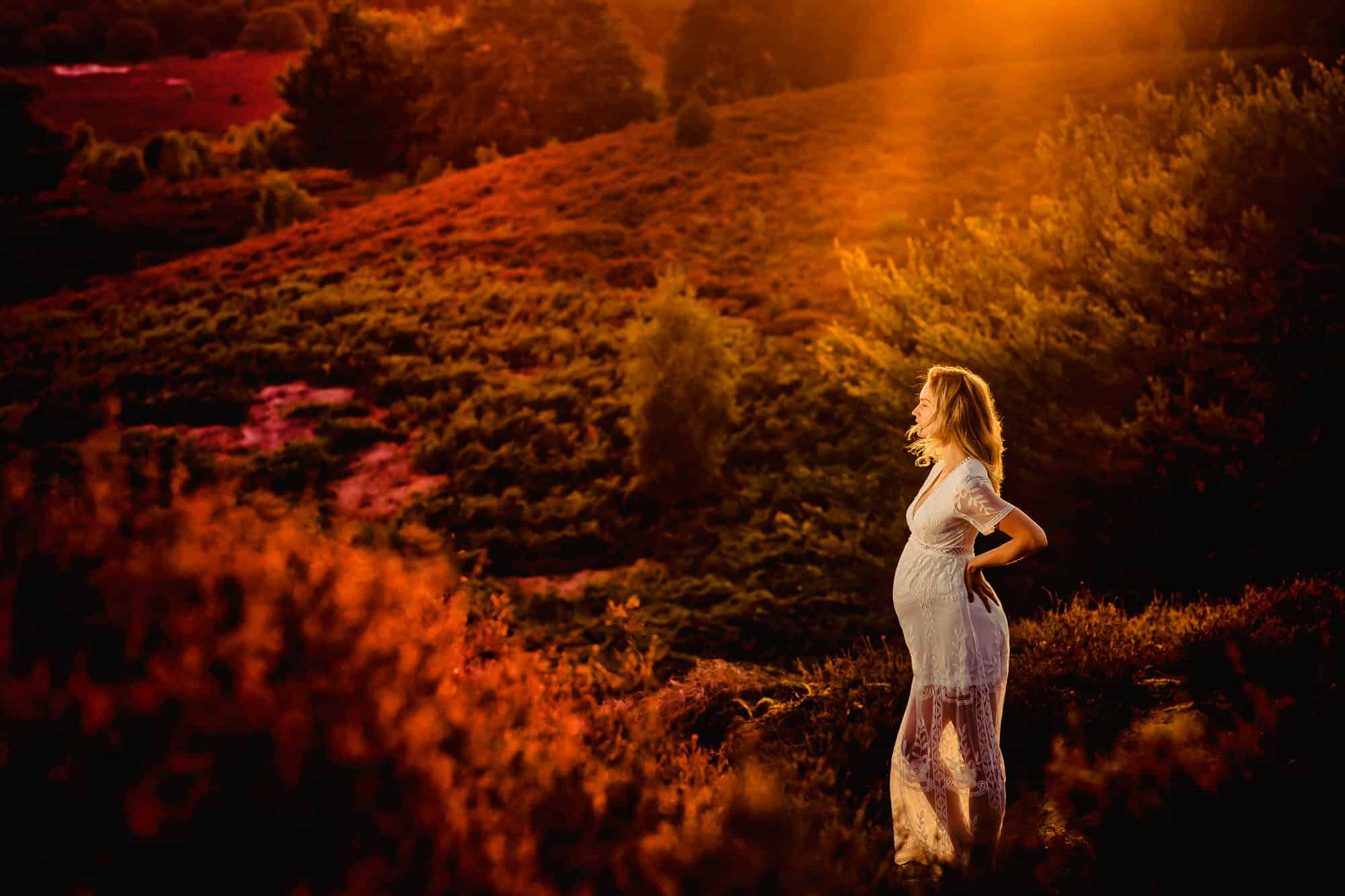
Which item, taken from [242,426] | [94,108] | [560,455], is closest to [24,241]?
[94,108]

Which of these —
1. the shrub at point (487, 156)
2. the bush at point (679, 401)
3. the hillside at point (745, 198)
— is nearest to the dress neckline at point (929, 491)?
Result: the bush at point (679, 401)

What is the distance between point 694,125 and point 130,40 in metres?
33.6

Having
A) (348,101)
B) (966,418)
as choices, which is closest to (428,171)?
(348,101)

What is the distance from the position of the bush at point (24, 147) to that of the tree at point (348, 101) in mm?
10620

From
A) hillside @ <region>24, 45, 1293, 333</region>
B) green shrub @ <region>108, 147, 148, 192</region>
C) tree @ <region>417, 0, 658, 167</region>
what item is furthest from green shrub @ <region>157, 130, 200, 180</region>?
hillside @ <region>24, 45, 1293, 333</region>

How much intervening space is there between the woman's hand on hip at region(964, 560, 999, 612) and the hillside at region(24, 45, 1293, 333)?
42.8 ft

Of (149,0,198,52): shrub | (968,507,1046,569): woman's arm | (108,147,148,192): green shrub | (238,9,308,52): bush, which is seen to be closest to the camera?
(968,507,1046,569): woman's arm

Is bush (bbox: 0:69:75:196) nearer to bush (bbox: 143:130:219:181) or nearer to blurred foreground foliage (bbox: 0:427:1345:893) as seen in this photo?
bush (bbox: 143:130:219:181)

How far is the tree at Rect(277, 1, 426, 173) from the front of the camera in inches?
1603

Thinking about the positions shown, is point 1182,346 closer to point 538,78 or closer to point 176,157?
point 538,78

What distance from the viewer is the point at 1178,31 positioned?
107 feet

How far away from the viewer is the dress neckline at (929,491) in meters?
2.99

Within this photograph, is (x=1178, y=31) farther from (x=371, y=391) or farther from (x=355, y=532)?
(x=355, y=532)

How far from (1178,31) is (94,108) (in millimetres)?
47288
